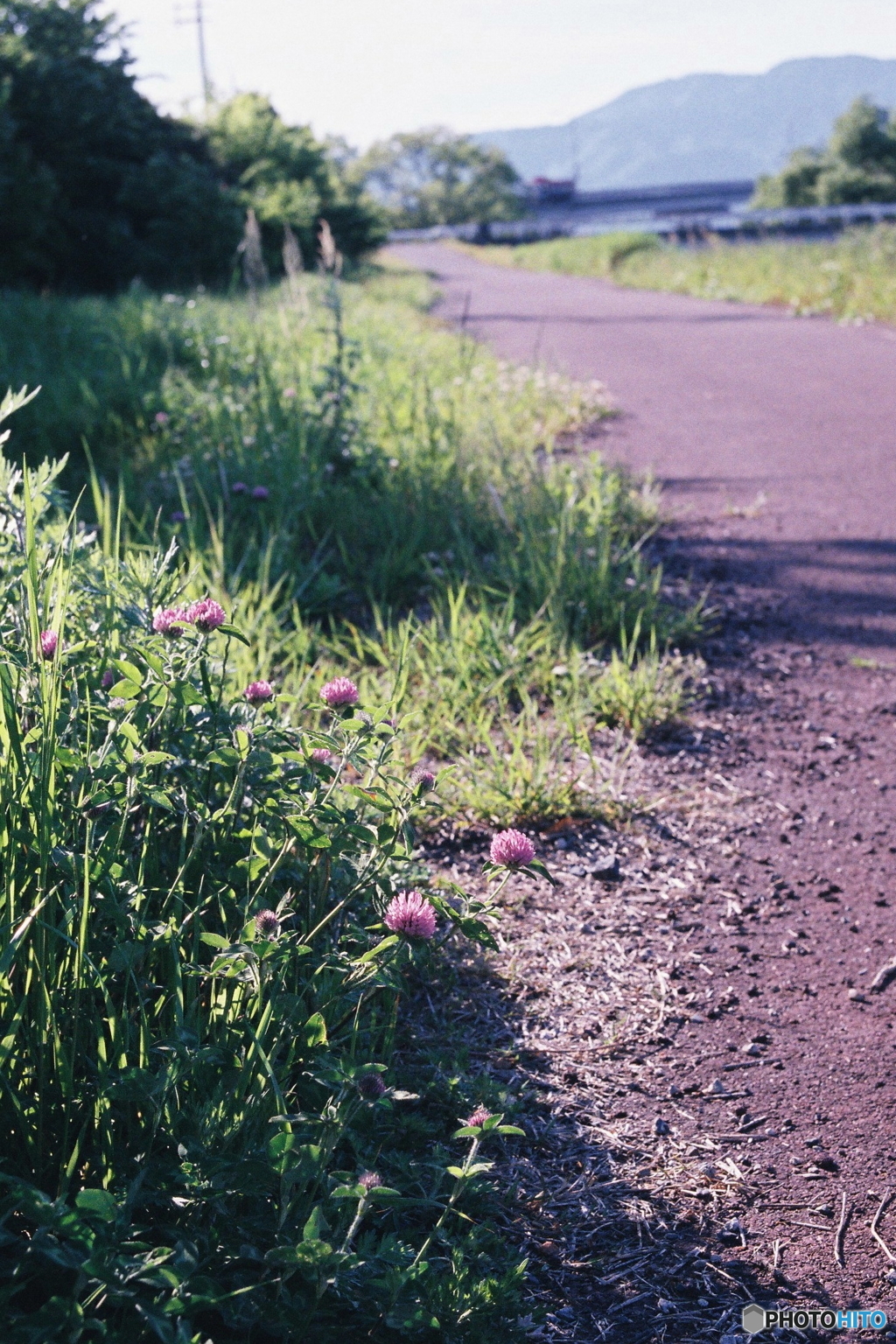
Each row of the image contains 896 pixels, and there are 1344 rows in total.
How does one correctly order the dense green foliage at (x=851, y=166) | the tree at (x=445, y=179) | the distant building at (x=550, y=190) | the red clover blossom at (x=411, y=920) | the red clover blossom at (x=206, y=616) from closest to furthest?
1. the red clover blossom at (x=411, y=920)
2. the red clover blossom at (x=206, y=616)
3. the dense green foliage at (x=851, y=166)
4. the tree at (x=445, y=179)
5. the distant building at (x=550, y=190)

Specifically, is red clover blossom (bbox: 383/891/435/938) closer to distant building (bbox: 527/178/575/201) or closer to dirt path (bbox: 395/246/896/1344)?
dirt path (bbox: 395/246/896/1344)

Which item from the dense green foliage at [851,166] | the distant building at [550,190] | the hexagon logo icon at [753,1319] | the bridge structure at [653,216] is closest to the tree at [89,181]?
the bridge structure at [653,216]

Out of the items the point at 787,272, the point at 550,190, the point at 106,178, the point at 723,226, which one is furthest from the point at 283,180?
the point at 550,190

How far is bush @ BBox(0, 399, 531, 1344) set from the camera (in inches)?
46.2

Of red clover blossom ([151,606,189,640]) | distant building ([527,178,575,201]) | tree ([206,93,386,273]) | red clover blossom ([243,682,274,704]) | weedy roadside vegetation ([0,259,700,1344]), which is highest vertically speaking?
distant building ([527,178,575,201])

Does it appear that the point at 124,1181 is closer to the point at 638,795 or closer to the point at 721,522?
the point at 638,795

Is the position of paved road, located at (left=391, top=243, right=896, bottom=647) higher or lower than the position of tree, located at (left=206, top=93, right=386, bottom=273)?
lower

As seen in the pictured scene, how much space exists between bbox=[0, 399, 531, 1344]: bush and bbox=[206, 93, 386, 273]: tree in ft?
40.2

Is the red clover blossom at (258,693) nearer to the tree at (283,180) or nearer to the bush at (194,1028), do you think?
the bush at (194,1028)

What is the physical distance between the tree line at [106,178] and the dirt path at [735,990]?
25.6 feet

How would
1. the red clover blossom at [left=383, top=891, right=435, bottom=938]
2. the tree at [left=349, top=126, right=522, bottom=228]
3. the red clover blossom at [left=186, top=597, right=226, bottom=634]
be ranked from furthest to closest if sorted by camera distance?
the tree at [left=349, top=126, right=522, bottom=228], the red clover blossom at [left=186, top=597, right=226, bottom=634], the red clover blossom at [left=383, top=891, right=435, bottom=938]

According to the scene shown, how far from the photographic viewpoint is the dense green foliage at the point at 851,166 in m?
26.9

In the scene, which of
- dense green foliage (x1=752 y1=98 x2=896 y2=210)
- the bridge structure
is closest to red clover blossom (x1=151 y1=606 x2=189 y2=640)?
the bridge structure

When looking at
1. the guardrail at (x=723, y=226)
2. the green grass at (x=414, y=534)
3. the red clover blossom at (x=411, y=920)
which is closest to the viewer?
the red clover blossom at (x=411, y=920)
